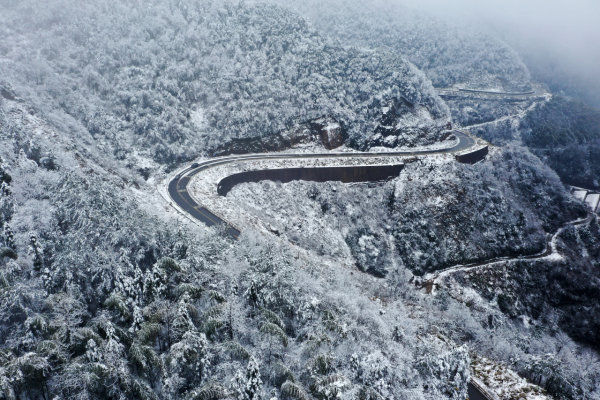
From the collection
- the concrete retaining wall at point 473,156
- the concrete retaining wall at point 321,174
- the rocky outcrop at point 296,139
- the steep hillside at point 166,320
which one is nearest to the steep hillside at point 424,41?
the rocky outcrop at point 296,139

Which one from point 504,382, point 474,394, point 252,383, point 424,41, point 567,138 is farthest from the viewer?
point 424,41

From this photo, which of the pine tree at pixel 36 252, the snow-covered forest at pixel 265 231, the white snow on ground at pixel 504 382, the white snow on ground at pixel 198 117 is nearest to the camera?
the snow-covered forest at pixel 265 231

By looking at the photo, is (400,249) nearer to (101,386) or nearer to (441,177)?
(441,177)

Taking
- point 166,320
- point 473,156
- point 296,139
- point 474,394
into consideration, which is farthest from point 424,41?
point 166,320

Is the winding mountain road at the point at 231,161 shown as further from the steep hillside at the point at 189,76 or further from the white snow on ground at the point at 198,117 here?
the white snow on ground at the point at 198,117

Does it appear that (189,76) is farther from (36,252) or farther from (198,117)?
(36,252)

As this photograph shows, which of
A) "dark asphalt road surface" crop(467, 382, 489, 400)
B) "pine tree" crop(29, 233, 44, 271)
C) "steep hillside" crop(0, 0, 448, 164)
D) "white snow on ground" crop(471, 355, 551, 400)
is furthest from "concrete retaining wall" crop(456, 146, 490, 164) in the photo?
"pine tree" crop(29, 233, 44, 271)
